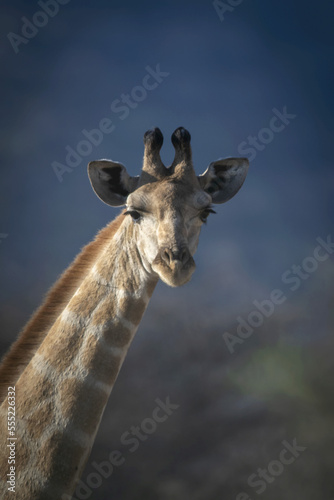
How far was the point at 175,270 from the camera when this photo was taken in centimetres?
443

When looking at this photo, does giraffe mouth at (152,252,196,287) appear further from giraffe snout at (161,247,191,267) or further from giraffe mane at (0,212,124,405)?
giraffe mane at (0,212,124,405)

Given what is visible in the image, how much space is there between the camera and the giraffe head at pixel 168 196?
15.1ft

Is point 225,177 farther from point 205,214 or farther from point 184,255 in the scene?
point 184,255

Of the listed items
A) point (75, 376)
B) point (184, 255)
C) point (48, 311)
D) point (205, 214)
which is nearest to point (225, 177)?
point (205, 214)

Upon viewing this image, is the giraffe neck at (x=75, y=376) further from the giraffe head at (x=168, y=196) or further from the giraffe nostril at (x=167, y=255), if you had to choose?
the giraffe nostril at (x=167, y=255)

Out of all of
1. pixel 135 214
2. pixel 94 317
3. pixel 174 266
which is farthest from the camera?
pixel 135 214

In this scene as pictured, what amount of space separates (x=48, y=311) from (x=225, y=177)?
3066 millimetres

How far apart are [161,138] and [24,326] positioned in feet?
9.90

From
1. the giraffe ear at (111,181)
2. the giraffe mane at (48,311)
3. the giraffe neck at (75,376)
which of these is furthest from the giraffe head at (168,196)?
the giraffe mane at (48,311)

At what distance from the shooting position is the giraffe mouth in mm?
4438

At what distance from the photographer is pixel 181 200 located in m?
5.11

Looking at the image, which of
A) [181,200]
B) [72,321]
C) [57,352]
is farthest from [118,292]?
[181,200]

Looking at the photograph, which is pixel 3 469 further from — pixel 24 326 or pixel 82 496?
pixel 24 326

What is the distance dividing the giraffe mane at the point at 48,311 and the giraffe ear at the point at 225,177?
1375mm
